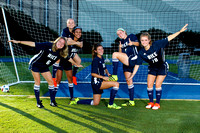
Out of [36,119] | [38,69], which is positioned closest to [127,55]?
[38,69]

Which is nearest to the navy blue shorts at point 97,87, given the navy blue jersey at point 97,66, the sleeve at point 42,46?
the navy blue jersey at point 97,66

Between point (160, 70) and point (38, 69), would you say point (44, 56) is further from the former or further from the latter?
point (160, 70)

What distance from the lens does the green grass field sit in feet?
10.8

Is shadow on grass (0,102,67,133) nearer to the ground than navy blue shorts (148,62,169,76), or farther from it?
nearer to the ground

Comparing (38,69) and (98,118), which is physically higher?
(38,69)

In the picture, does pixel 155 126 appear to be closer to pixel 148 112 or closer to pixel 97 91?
pixel 148 112

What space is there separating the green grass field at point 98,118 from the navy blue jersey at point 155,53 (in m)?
1.20

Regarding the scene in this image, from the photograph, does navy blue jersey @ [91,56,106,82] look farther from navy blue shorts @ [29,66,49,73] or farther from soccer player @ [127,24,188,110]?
navy blue shorts @ [29,66,49,73]

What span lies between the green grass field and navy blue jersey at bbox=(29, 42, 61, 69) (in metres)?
1.11

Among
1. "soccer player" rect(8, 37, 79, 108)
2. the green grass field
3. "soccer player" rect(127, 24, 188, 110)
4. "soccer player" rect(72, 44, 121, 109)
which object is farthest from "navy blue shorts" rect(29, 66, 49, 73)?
"soccer player" rect(127, 24, 188, 110)

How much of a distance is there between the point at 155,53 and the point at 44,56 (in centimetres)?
272

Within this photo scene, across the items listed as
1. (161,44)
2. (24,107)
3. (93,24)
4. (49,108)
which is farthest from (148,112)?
(93,24)

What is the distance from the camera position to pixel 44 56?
455cm

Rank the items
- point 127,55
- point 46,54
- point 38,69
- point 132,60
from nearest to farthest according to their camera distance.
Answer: point 46,54 → point 38,69 → point 132,60 → point 127,55
